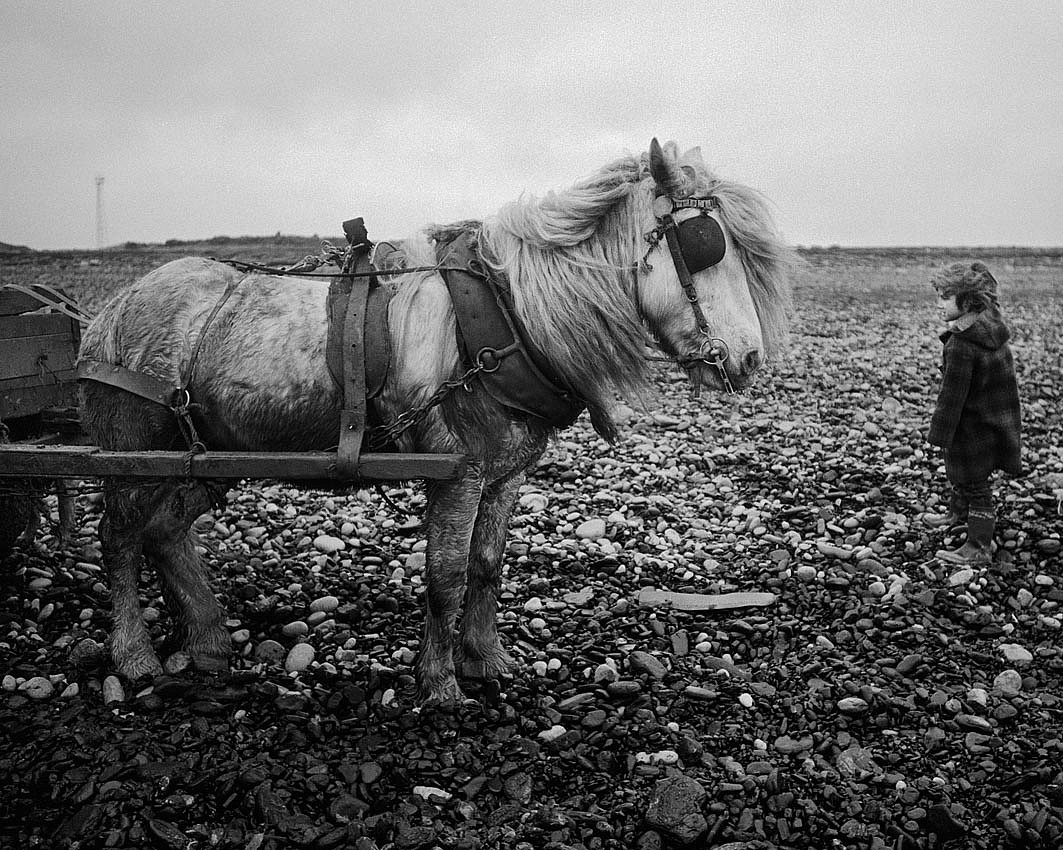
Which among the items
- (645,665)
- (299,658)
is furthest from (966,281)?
(299,658)

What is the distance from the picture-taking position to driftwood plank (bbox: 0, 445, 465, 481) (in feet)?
14.3

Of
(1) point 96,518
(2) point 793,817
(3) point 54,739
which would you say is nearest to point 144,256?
(1) point 96,518

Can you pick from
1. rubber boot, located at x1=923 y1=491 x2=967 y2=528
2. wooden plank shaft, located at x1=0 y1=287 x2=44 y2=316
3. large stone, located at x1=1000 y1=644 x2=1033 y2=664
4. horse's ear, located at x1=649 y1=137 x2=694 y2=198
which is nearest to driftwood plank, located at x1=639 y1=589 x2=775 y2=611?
large stone, located at x1=1000 y1=644 x2=1033 y2=664

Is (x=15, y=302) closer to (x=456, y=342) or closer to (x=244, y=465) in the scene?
(x=244, y=465)

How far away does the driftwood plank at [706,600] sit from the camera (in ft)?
20.0

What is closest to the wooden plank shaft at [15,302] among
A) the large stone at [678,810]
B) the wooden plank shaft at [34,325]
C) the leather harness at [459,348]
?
the wooden plank shaft at [34,325]

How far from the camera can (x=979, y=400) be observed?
7.09 metres

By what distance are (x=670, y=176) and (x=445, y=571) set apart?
7.59 feet

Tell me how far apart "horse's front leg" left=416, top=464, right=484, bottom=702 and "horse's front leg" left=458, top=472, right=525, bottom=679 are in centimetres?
22

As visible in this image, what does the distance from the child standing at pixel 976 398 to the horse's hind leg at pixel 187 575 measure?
17.3ft

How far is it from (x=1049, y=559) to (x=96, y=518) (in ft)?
25.5

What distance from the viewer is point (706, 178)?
4.47m

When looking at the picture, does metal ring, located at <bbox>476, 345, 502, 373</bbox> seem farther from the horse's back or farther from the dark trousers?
the dark trousers

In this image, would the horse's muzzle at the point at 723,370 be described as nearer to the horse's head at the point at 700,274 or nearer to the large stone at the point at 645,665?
the horse's head at the point at 700,274
